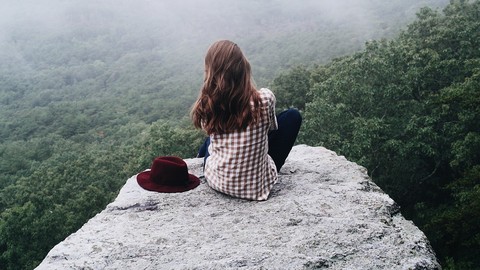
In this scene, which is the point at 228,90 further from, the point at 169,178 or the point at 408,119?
the point at 408,119

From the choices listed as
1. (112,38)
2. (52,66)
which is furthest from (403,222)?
(112,38)

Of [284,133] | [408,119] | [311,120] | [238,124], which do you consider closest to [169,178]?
[238,124]

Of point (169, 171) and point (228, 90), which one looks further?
point (169, 171)

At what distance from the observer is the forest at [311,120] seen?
14969 mm

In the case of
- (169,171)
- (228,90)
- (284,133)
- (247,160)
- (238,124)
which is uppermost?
(228,90)

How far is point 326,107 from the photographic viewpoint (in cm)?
1667

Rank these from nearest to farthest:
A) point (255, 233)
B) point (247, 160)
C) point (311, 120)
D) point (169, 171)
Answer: point (255, 233) → point (247, 160) → point (169, 171) → point (311, 120)

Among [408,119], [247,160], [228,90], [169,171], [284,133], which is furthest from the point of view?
[408,119]

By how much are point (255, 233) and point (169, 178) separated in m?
1.40

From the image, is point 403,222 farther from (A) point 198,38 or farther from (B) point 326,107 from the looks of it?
(A) point 198,38

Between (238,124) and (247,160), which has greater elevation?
(238,124)

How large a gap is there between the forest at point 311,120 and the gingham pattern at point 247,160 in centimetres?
774

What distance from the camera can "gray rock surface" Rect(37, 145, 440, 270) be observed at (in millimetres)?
3566

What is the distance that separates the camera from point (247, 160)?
14.3 feet
